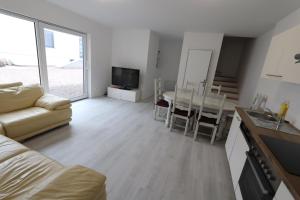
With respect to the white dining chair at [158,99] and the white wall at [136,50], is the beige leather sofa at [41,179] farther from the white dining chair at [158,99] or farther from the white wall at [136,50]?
the white wall at [136,50]

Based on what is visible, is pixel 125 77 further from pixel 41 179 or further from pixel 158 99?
pixel 41 179

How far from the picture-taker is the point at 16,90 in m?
2.58

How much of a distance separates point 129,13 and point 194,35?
2.21m

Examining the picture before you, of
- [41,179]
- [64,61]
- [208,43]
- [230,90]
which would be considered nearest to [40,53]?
[64,61]

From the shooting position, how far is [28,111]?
2.49 metres

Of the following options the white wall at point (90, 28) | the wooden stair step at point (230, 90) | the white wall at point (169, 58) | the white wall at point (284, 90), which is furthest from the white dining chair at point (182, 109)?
the white wall at point (169, 58)

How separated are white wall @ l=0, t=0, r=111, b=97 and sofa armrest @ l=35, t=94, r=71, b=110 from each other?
1664mm

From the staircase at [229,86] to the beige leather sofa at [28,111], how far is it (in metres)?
4.99

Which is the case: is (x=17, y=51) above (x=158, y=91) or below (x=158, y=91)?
above

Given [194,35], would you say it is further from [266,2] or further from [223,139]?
[223,139]

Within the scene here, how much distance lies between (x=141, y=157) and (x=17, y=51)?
3367mm

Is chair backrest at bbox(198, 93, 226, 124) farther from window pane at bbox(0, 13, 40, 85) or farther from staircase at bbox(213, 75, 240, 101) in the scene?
window pane at bbox(0, 13, 40, 85)

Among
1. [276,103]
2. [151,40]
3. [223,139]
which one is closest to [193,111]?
[223,139]

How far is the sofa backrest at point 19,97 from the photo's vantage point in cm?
239
